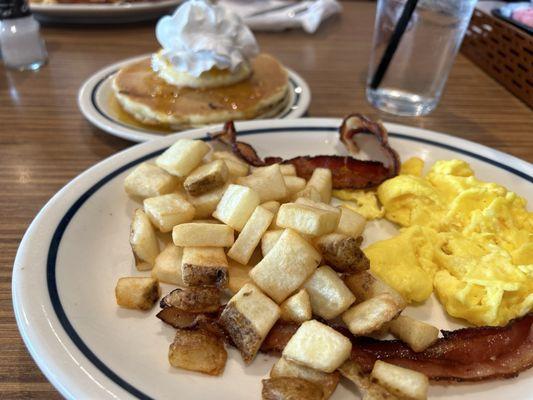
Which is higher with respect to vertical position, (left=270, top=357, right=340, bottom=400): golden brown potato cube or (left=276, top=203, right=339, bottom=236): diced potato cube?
(left=276, top=203, right=339, bottom=236): diced potato cube

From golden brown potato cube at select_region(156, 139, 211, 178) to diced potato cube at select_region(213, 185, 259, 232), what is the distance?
0.70 feet

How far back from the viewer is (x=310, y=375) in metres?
0.93

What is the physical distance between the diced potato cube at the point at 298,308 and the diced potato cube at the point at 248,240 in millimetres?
173

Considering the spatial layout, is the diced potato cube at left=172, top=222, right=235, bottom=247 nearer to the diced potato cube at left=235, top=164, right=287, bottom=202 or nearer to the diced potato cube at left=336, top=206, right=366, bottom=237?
the diced potato cube at left=235, top=164, right=287, bottom=202

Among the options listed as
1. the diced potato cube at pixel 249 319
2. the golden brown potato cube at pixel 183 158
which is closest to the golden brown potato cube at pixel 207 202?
the golden brown potato cube at pixel 183 158

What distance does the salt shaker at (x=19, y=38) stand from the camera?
7.93ft

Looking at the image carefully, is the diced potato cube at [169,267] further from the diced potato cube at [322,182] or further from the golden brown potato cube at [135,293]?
the diced potato cube at [322,182]

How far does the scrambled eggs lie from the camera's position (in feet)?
3.83

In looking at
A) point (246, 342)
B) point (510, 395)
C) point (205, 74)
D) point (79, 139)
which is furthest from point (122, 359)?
point (205, 74)

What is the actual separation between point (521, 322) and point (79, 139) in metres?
1.76

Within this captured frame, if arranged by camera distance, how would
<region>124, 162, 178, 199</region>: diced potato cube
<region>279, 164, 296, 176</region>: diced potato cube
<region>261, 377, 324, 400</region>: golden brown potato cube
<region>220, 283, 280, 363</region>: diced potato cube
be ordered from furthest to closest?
<region>279, 164, 296, 176</region>: diced potato cube, <region>124, 162, 178, 199</region>: diced potato cube, <region>220, 283, 280, 363</region>: diced potato cube, <region>261, 377, 324, 400</region>: golden brown potato cube

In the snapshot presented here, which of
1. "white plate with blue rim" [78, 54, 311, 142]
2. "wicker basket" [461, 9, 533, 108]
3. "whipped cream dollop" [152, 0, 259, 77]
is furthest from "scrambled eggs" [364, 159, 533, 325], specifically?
"wicker basket" [461, 9, 533, 108]

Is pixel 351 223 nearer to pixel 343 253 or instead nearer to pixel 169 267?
pixel 343 253

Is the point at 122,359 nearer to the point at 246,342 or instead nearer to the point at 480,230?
the point at 246,342
